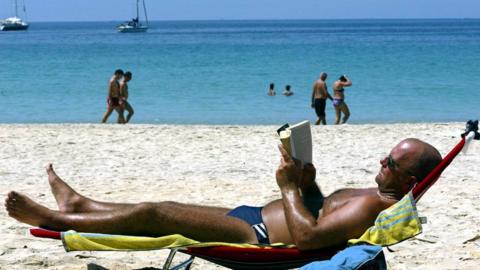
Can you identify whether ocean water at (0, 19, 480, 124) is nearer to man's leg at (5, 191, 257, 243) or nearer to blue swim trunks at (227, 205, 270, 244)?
blue swim trunks at (227, 205, 270, 244)

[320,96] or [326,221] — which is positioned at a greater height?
[326,221]

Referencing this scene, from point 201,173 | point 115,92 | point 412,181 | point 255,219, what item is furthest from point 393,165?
point 115,92

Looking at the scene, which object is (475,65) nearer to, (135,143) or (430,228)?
(135,143)

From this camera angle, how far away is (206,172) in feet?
25.8

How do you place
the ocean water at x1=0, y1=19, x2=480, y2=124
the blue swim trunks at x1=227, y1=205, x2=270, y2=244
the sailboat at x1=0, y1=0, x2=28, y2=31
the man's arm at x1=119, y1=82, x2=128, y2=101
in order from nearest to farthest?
the blue swim trunks at x1=227, y1=205, x2=270, y2=244 → the man's arm at x1=119, y1=82, x2=128, y2=101 → the ocean water at x1=0, y1=19, x2=480, y2=124 → the sailboat at x1=0, y1=0, x2=28, y2=31

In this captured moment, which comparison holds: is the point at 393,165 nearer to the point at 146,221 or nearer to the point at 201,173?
the point at 146,221

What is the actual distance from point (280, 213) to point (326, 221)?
0.38m

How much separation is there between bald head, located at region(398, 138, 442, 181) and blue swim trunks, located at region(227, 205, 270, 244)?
758mm

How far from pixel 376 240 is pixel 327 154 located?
5.55 metres

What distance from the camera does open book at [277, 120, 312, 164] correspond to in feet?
11.6

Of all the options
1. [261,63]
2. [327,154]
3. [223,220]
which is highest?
[223,220]

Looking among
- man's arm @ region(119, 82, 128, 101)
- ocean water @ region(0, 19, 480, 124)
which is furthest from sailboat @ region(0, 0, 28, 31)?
man's arm @ region(119, 82, 128, 101)

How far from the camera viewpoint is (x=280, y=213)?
3.73 m

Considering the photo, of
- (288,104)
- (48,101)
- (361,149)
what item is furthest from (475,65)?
(361,149)
